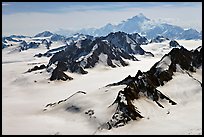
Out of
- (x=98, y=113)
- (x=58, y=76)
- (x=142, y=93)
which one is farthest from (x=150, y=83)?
(x=58, y=76)

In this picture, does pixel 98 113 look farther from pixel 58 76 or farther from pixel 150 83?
pixel 58 76

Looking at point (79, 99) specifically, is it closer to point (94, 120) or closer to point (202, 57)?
point (94, 120)

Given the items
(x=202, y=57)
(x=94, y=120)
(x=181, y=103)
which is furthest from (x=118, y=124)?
(x=202, y=57)

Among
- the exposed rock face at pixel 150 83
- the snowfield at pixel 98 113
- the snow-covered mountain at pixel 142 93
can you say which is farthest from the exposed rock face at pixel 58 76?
the snow-covered mountain at pixel 142 93

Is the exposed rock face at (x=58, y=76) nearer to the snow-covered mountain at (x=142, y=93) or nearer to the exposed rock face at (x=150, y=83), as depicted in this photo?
the exposed rock face at (x=150, y=83)

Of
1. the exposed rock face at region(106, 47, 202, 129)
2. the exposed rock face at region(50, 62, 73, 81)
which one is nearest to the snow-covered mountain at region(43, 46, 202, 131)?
the exposed rock face at region(106, 47, 202, 129)

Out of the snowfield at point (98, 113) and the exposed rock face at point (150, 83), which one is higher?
the exposed rock face at point (150, 83)

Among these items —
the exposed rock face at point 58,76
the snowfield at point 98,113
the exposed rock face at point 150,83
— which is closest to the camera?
the snowfield at point 98,113

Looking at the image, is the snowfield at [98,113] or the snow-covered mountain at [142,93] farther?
the snow-covered mountain at [142,93]

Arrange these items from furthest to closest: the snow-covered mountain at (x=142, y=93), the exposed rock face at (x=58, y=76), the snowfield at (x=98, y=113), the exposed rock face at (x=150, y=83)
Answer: the exposed rock face at (x=58, y=76) < the exposed rock face at (x=150, y=83) < the snow-covered mountain at (x=142, y=93) < the snowfield at (x=98, y=113)

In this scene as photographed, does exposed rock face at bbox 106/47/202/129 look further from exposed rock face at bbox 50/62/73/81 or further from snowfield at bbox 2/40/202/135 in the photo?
exposed rock face at bbox 50/62/73/81
